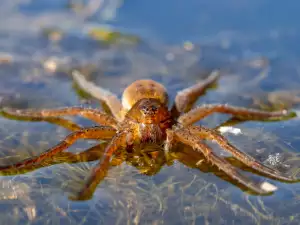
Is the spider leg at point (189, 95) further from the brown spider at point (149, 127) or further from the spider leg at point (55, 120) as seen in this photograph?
the spider leg at point (55, 120)

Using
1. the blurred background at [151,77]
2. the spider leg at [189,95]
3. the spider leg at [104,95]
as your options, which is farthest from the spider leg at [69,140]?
the spider leg at [189,95]

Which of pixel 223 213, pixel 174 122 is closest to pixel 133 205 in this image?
A: pixel 223 213

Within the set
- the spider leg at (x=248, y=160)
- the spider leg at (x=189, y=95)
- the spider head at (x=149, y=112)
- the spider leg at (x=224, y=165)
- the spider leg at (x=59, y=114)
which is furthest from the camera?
the spider leg at (x=189, y=95)

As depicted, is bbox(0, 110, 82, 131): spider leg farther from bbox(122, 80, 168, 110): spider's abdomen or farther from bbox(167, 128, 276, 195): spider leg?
bbox(167, 128, 276, 195): spider leg

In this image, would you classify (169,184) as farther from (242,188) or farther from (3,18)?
(3,18)

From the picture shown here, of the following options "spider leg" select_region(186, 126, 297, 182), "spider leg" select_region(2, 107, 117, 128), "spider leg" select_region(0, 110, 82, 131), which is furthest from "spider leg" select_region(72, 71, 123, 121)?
"spider leg" select_region(186, 126, 297, 182)

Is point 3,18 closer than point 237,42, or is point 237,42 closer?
point 237,42

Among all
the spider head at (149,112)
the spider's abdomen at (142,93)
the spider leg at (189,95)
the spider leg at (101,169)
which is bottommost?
the spider leg at (101,169)
